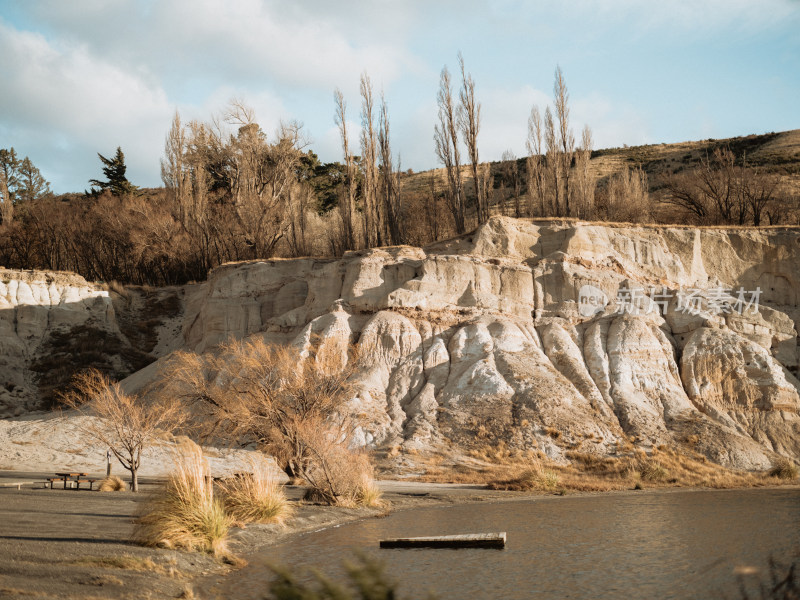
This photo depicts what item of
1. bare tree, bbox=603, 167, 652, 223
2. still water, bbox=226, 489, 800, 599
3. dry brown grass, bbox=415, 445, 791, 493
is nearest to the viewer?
still water, bbox=226, 489, 800, 599

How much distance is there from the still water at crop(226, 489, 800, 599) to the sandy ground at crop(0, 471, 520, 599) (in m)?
0.72

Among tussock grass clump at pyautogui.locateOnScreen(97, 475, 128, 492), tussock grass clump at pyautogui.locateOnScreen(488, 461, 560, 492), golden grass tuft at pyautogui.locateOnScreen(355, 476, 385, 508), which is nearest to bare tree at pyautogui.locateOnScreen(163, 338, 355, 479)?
golden grass tuft at pyautogui.locateOnScreen(355, 476, 385, 508)

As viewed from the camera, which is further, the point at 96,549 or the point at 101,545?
the point at 101,545

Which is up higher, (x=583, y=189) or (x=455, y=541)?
(x=583, y=189)

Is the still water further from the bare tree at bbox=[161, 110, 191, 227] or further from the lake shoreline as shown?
the bare tree at bbox=[161, 110, 191, 227]

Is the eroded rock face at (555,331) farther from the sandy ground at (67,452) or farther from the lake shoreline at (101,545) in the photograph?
the lake shoreline at (101,545)

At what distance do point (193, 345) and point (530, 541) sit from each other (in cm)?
3274

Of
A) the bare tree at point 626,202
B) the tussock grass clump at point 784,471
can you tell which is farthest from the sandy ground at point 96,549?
the bare tree at point 626,202

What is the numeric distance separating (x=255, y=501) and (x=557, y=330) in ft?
74.8

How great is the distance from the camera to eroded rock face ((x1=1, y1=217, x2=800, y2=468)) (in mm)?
31797

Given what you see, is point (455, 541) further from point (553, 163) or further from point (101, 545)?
point (553, 163)

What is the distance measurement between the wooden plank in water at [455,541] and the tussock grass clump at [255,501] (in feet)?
10.8

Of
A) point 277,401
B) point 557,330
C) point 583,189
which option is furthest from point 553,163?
point 277,401

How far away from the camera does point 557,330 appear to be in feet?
121
